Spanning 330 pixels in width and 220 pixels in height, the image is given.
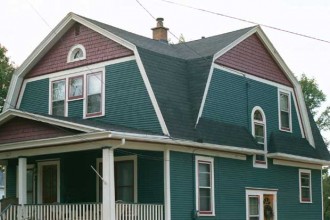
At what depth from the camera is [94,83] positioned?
73.7ft

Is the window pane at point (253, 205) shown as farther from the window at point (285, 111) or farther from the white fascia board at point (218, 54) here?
the white fascia board at point (218, 54)

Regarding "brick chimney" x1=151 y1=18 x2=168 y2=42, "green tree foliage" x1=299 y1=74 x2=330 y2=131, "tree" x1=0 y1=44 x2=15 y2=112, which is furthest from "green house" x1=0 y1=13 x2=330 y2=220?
"green tree foliage" x1=299 y1=74 x2=330 y2=131

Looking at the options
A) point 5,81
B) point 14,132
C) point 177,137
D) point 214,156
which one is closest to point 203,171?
point 214,156

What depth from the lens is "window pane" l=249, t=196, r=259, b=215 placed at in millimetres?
23250

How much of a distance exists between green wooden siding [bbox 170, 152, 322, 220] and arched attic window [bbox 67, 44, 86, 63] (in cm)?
545

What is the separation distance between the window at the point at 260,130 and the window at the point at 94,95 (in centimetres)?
579

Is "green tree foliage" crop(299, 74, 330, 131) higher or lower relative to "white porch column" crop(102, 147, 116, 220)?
higher

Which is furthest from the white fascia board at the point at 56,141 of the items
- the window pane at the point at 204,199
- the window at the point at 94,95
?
the window pane at the point at 204,199

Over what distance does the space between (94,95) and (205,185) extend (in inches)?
190

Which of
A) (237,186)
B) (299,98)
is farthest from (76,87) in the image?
(299,98)

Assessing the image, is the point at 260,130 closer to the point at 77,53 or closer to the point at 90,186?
the point at 90,186

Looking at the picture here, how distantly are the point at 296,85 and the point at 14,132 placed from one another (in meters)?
12.0

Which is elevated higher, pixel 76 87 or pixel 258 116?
pixel 76 87

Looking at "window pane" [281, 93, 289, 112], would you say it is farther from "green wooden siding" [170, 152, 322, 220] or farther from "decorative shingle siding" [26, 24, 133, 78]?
"decorative shingle siding" [26, 24, 133, 78]
